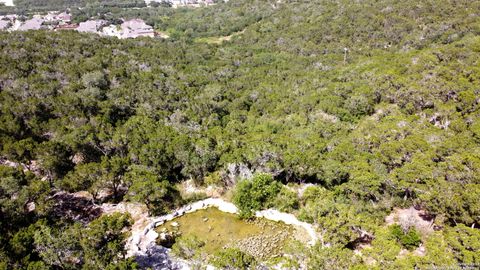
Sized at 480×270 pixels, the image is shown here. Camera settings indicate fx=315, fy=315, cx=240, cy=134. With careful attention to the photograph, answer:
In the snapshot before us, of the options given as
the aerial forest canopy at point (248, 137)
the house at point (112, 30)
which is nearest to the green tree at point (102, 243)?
the aerial forest canopy at point (248, 137)

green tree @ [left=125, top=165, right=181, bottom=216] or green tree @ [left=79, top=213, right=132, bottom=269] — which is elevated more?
green tree @ [left=79, top=213, right=132, bottom=269]

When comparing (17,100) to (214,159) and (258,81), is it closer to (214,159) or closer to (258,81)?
(214,159)

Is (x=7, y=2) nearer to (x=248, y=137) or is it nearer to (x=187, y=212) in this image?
(x=248, y=137)

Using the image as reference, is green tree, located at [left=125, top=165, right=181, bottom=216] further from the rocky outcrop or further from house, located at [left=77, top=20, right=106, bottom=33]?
house, located at [left=77, top=20, right=106, bottom=33]

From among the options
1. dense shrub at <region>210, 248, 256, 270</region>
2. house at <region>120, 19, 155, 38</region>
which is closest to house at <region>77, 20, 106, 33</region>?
house at <region>120, 19, 155, 38</region>

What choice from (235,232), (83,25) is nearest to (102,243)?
(235,232)

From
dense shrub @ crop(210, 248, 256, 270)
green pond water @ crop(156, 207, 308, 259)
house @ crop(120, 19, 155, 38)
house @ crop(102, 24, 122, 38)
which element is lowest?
green pond water @ crop(156, 207, 308, 259)
